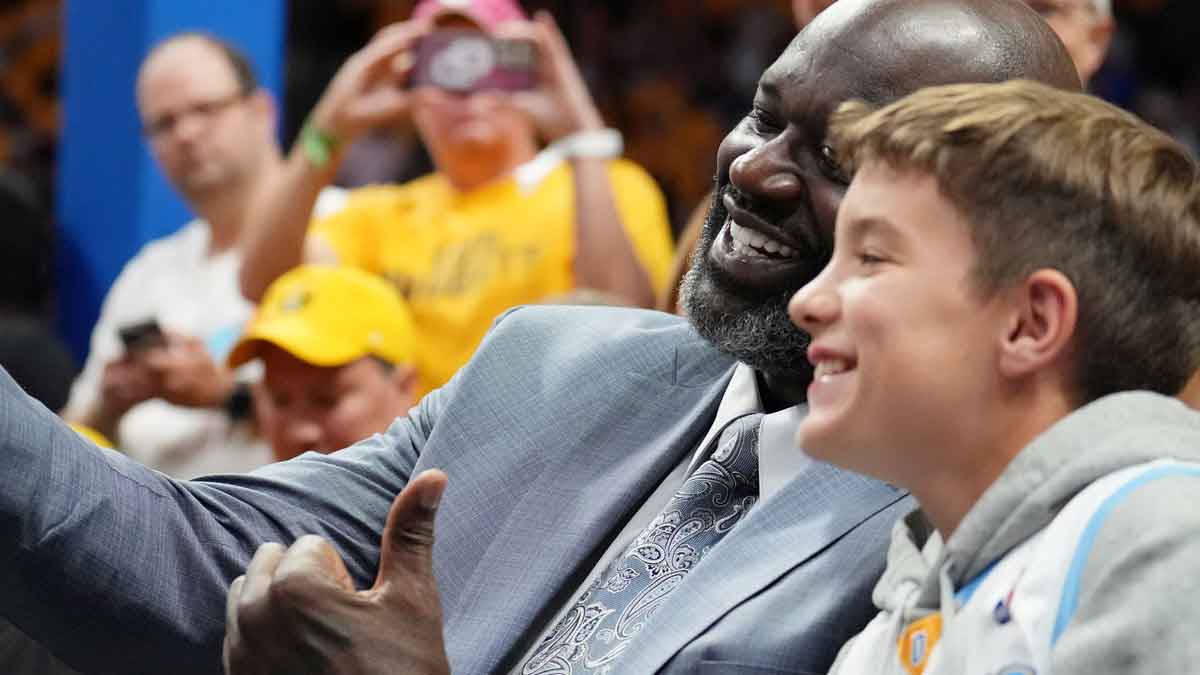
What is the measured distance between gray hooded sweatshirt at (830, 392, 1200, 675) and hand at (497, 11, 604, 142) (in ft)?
6.58

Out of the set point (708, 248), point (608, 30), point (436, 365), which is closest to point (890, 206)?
point (708, 248)

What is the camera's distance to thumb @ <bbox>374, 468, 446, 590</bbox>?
1.16 m

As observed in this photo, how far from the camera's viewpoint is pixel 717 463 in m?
1.49

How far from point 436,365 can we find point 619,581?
62.2 inches

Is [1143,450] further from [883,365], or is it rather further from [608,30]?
[608,30]

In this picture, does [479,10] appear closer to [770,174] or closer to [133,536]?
[770,174]

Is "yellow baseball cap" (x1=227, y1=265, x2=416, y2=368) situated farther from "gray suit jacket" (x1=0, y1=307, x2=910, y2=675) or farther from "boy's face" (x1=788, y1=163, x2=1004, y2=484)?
"boy's face" (x1=788, y1=163, x2=1004, y2=484)


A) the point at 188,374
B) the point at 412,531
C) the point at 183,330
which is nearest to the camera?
the point at 412,531

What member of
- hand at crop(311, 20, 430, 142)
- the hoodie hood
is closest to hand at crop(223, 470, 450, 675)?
the hoodie hood

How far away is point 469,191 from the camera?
319cm


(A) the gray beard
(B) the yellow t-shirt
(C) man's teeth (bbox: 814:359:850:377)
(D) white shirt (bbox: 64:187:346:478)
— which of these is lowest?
(D) white shirt (bbox: 64:187:346:478)

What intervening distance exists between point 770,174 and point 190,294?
2.08 metres

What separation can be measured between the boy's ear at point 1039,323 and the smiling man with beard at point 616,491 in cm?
29

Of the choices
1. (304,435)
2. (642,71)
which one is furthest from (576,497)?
(642,71)
